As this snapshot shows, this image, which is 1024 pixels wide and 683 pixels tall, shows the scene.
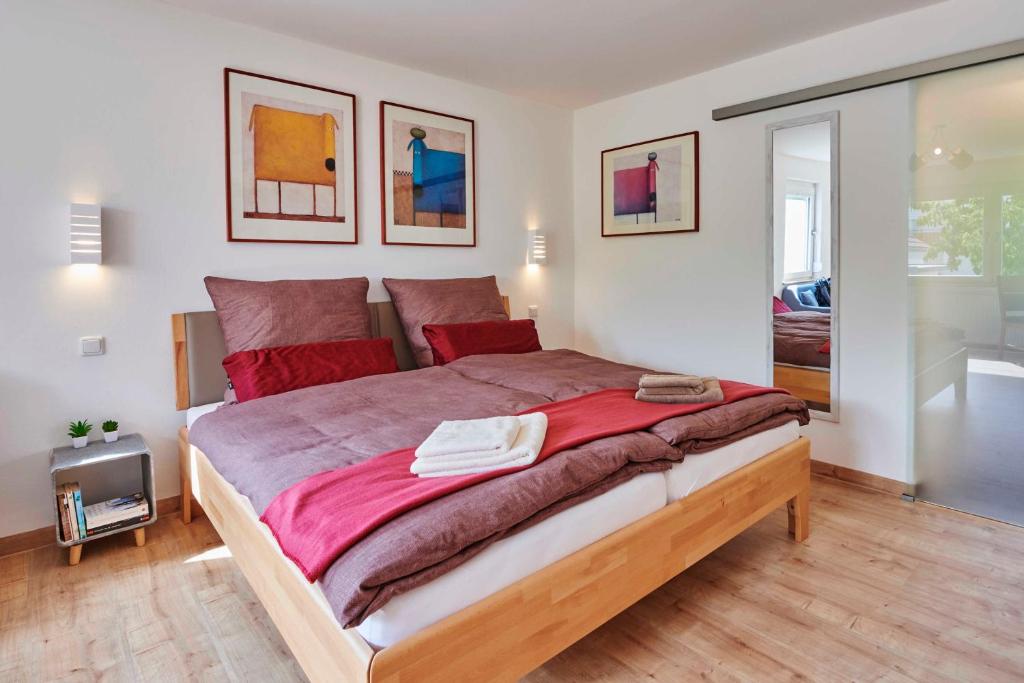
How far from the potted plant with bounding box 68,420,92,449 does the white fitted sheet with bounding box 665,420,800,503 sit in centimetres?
245

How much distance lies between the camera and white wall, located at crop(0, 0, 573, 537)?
2.45 metres

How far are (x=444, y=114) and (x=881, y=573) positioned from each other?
3.38m

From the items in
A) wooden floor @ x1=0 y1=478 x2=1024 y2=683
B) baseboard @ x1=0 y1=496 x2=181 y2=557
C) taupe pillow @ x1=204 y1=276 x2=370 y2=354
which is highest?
taupe pillow @ x1=204 y1=276 x2=370 y2=354

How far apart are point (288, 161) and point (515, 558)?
258 centimetres

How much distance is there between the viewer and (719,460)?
205 centimetres

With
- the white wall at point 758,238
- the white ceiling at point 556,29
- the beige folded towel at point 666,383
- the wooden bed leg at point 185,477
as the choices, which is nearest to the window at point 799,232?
the white wall at point 758,238

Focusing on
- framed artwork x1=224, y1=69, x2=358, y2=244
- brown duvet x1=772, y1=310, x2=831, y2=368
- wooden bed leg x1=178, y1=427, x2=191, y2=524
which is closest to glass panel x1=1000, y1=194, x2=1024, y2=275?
brown duvet x1=772, y1=310, x2=831, y2=368

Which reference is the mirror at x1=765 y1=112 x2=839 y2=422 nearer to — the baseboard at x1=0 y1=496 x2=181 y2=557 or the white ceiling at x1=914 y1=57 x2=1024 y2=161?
the white ceiling at x1=914 y1=57 x2=1024 y2=161

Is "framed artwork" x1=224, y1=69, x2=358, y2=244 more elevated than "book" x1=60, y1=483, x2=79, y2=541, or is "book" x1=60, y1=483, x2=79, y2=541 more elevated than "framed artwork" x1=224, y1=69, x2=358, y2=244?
"framed artwork" x1=224, y1=69, x2=358, y2=244

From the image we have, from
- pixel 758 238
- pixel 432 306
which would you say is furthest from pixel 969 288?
pixel 432 306

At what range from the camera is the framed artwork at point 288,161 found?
299 centimetres

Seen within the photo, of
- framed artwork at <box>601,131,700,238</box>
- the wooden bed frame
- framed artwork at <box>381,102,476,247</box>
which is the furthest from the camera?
framed artwork at <box>601,131,700,238</box>

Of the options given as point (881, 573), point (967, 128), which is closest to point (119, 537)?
point (881, 573)

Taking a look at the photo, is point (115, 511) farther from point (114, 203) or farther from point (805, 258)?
point (805, 258)
